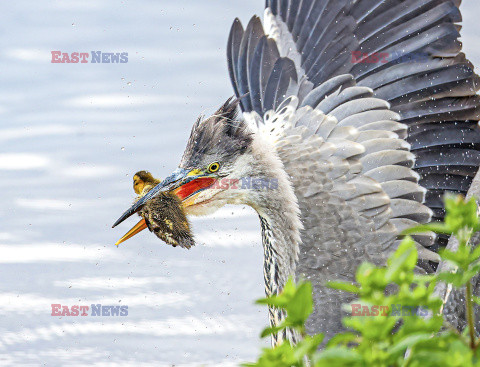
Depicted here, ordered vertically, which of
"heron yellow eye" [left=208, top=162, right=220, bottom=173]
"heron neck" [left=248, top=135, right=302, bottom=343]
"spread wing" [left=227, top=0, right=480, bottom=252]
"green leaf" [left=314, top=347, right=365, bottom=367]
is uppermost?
"spread wing" [left=227, top=0, right=480, bottom=252]

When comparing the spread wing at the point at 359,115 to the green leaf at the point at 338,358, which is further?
the spread wing at the point at 359,115

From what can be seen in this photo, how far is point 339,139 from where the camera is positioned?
335 centimetres

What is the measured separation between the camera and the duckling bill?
3.33 meters

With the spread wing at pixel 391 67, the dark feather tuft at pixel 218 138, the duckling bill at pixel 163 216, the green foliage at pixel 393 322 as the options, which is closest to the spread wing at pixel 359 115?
the spread wing at pixel 391 67

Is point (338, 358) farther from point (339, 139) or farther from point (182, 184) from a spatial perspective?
point (339, 139)

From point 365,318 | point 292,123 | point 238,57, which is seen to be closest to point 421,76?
point 292,123

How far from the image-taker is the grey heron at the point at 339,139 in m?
3.20

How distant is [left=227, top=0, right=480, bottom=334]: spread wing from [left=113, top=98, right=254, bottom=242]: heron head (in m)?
0.16

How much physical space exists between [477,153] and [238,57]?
1.29 m

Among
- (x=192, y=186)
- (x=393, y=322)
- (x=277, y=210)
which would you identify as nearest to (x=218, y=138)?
(x=192, y=186)

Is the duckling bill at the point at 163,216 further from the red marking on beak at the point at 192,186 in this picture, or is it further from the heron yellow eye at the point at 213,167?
the heron yellow eye at the point at 213,167

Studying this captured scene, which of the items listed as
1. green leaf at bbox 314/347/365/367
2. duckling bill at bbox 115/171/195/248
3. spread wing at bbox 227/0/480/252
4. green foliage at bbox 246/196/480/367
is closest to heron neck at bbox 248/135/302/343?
duckling bill at bbox 115/171/195/248

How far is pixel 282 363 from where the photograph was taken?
88 centimetres

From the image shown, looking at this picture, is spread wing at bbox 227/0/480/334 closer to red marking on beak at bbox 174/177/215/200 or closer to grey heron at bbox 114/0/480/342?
grey heron at bbox 114/0/480/342
